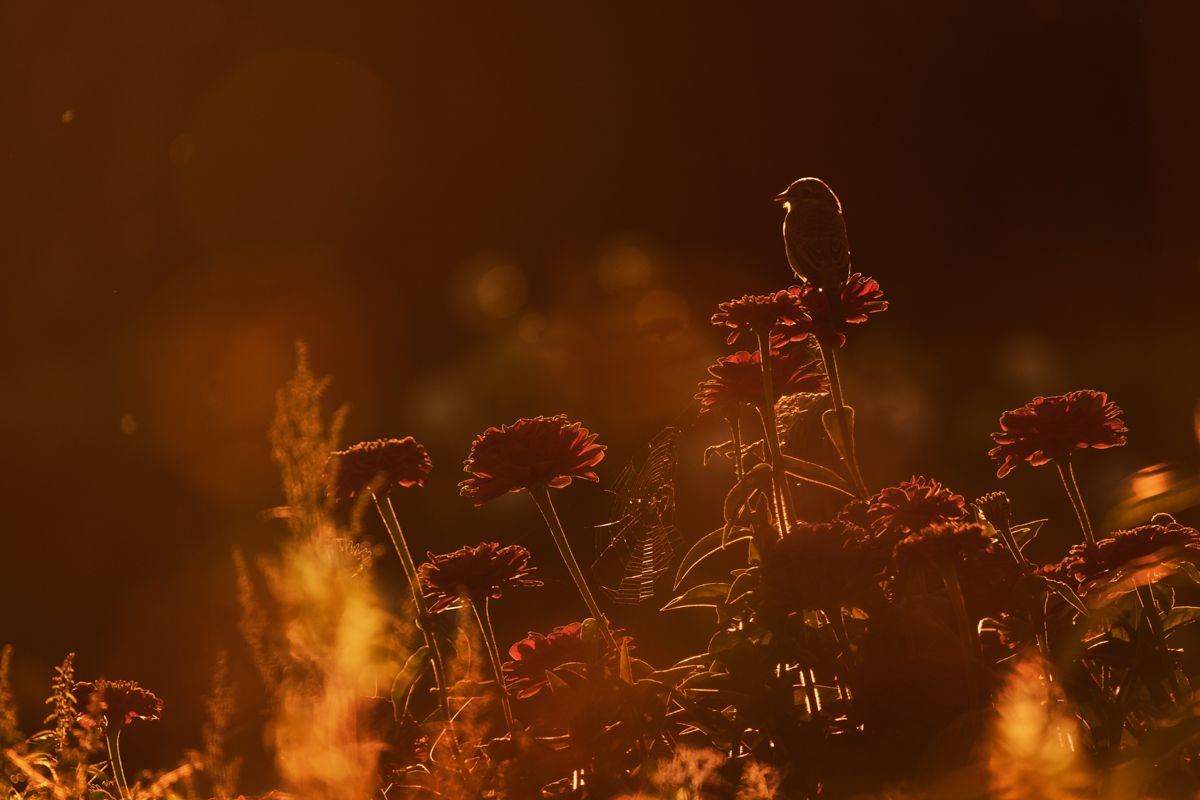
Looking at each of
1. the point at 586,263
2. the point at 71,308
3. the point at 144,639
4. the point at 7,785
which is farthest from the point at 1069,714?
the point at 71,308

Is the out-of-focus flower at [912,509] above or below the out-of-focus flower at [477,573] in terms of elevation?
below

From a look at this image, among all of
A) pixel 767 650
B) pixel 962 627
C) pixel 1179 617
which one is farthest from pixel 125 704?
pixel 1179 617

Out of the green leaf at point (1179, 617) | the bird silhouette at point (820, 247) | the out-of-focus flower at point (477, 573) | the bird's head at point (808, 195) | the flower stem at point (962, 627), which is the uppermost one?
the bird's head at point (808, 195)

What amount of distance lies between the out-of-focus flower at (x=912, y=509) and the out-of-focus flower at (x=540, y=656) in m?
0.41

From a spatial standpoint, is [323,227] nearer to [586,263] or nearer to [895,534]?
[586,263]

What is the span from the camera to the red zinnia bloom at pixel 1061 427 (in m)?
1.40

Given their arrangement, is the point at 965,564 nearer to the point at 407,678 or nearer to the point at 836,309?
the point at 836,309

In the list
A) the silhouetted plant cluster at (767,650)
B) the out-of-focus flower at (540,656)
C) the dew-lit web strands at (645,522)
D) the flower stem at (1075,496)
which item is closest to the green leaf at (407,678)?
the silhouetted plant cluster at (767,650)

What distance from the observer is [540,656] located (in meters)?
1.47

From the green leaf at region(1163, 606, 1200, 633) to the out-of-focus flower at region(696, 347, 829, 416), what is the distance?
0.54m

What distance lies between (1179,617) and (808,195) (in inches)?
28.8

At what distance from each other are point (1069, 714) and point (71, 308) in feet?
14.7

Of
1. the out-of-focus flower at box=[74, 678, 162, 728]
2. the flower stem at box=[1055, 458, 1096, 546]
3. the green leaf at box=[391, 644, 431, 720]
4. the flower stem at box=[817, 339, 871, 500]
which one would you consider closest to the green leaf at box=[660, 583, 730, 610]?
the flower stem at box=[817, 339, 871, 500]

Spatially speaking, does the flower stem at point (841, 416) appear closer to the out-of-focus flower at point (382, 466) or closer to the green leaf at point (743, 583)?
the green leaf at point (743, 583)
